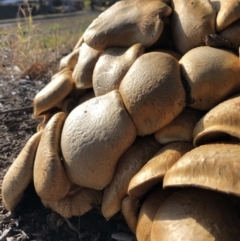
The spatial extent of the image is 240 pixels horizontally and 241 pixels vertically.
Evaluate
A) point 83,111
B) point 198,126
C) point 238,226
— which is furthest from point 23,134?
point 238,226

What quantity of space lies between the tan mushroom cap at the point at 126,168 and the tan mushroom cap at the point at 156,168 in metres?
0.11

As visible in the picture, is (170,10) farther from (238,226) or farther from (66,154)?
(238,226)

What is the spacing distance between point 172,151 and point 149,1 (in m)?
1.14

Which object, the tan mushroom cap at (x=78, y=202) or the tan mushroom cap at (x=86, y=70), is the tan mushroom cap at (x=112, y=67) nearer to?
the tan mushroom cap at (x=86, y=70)

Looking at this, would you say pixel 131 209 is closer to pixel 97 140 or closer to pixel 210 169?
pixel 97 140

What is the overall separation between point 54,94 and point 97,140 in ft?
2.25

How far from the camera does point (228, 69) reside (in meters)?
2.58

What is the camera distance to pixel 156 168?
7.89 feet

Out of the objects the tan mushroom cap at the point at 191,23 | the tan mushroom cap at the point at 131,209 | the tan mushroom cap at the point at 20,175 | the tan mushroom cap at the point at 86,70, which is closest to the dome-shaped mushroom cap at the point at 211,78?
the tan mushroom cap at the point at 191,23

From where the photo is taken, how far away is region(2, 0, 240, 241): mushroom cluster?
2.28 meters

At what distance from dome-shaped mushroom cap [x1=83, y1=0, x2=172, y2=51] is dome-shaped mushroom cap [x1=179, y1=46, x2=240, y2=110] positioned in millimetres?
404

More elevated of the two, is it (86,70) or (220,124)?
(220,124)

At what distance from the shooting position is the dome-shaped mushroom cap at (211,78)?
257cm

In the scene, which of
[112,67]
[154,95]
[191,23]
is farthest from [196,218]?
[191,23]
